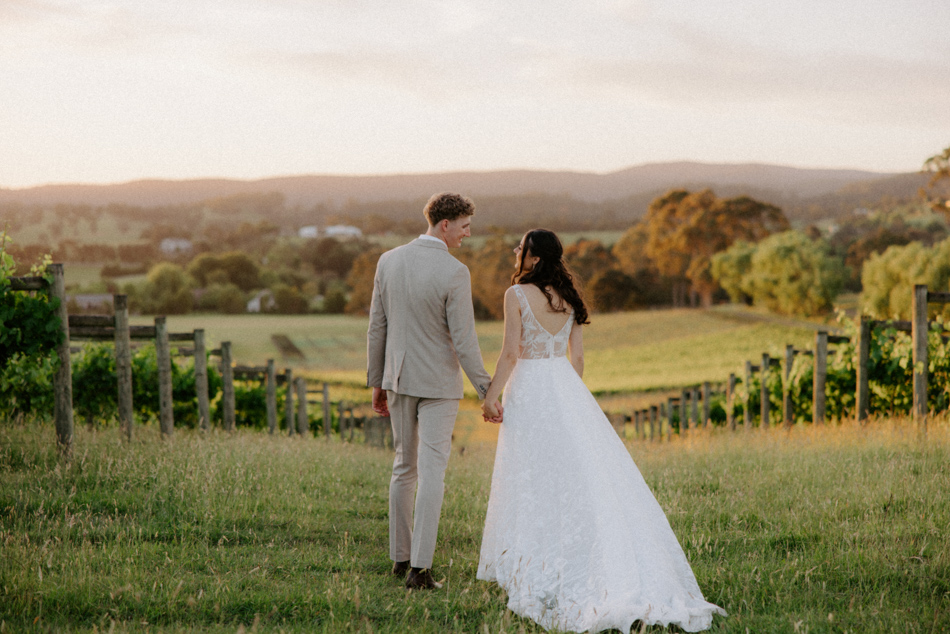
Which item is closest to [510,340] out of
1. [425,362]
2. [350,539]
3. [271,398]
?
[425,362]

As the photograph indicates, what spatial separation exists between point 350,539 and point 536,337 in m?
2.20

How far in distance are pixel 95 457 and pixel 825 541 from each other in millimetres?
6727

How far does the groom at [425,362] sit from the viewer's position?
4496 mm

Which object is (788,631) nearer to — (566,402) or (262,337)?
(566,402)

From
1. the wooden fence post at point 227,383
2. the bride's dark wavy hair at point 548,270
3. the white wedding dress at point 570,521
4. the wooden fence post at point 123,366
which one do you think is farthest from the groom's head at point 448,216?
the wooden fence post at point 227,383

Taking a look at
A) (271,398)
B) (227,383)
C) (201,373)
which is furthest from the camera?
(271,398)

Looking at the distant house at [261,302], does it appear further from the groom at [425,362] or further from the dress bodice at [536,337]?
the dress bodice at [536,337]

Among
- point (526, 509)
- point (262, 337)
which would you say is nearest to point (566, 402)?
point (526, 509)

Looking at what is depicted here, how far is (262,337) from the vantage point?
153 feet

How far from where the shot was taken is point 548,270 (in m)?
4.78

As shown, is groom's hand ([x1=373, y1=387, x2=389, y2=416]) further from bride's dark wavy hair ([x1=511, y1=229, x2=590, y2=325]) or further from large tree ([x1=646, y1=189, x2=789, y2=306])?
large tree ([x1=646, y1=189, x2=789, y2=306])

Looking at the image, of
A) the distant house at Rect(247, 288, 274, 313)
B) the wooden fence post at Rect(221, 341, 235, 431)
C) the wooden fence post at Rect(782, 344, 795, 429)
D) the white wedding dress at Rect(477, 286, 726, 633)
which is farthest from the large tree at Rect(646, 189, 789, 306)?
the white wedding dress at Rect(477, 286, 726, 633)

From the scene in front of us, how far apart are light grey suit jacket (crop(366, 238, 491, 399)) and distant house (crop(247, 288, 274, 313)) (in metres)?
55.3

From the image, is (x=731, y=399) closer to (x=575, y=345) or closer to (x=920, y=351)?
(x=920, y=351)
